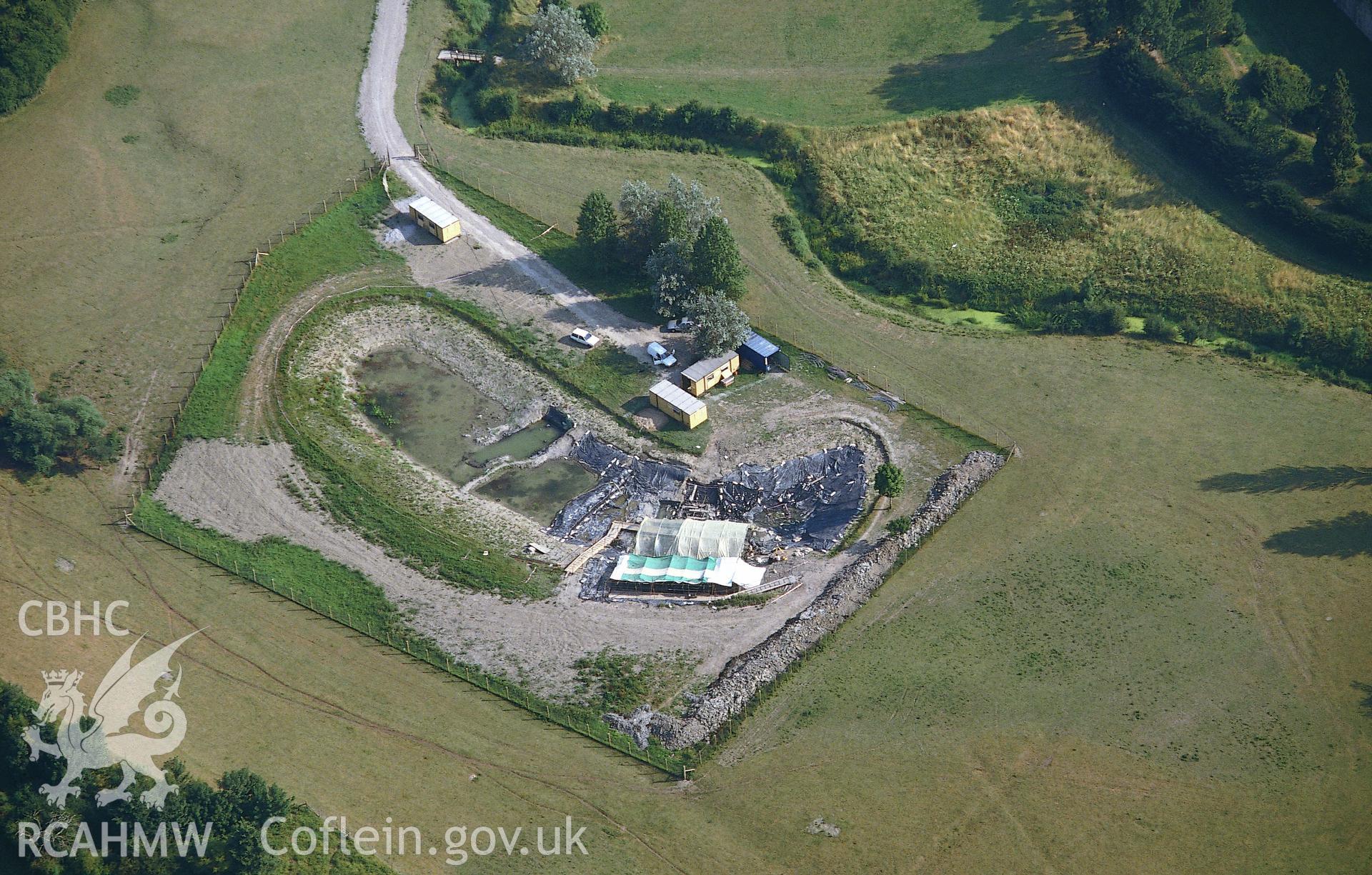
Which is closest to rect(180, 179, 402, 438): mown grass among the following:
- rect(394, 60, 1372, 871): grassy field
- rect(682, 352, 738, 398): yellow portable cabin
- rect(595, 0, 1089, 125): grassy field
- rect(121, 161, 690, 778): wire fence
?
rect(121, 161, 690, 778): wire fence

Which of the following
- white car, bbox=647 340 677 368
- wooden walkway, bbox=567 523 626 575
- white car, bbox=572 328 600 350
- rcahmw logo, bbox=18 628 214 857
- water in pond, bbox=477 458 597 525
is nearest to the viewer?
rcahmw logo, bbox=18 628 214 857

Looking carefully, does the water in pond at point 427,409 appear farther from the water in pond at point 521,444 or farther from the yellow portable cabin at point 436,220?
the yellow portable cabin at point 436,220

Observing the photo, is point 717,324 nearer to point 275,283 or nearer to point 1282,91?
point 275,283

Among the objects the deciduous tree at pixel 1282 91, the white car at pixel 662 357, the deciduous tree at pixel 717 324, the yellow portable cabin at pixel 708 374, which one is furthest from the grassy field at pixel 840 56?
the yellow portable cabin at pixel 708 374

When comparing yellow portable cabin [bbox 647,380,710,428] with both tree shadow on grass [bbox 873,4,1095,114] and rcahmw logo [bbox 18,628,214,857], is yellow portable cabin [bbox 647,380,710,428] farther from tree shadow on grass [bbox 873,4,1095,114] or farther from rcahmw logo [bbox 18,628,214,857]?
tree shadow on grass [bbox 873,4,1095,114]

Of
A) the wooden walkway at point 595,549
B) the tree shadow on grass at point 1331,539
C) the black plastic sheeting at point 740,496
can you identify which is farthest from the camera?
the black plastic sheeting at point 740,496

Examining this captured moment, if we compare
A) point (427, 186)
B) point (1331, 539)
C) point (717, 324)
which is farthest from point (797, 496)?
point (427, 186)
